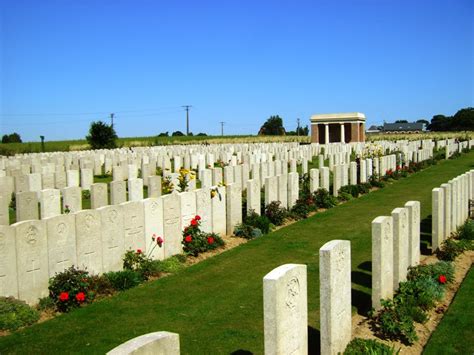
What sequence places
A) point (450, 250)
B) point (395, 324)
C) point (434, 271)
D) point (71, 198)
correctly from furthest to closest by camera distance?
point (71, 198), point (450, 250), point (434, 271), point (395, 324)

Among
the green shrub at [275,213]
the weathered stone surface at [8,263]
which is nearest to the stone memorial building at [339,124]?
the green shrub at [275,213]

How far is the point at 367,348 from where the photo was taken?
18.7ft

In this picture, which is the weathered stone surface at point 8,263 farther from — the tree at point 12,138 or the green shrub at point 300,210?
the tree at point 12,138

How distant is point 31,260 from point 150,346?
527 cm

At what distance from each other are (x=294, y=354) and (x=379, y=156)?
2018 centimetres

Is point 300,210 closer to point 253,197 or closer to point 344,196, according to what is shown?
point 253,197

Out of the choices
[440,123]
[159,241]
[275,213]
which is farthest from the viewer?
Answer: [440,123]

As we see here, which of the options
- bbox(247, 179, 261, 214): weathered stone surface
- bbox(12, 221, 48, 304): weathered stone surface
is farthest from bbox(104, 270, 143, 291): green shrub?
bbox(247, 179, 261, 214): weathered stone surface

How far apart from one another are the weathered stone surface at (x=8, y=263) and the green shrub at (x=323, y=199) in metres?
10.2

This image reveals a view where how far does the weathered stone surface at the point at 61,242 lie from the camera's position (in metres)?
8.23

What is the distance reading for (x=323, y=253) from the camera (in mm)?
5637

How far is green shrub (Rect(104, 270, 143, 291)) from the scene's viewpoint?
8734mm

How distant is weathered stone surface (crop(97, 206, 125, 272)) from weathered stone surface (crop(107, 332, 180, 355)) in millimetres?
5919

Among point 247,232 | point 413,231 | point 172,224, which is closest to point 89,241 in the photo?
point 172,224
